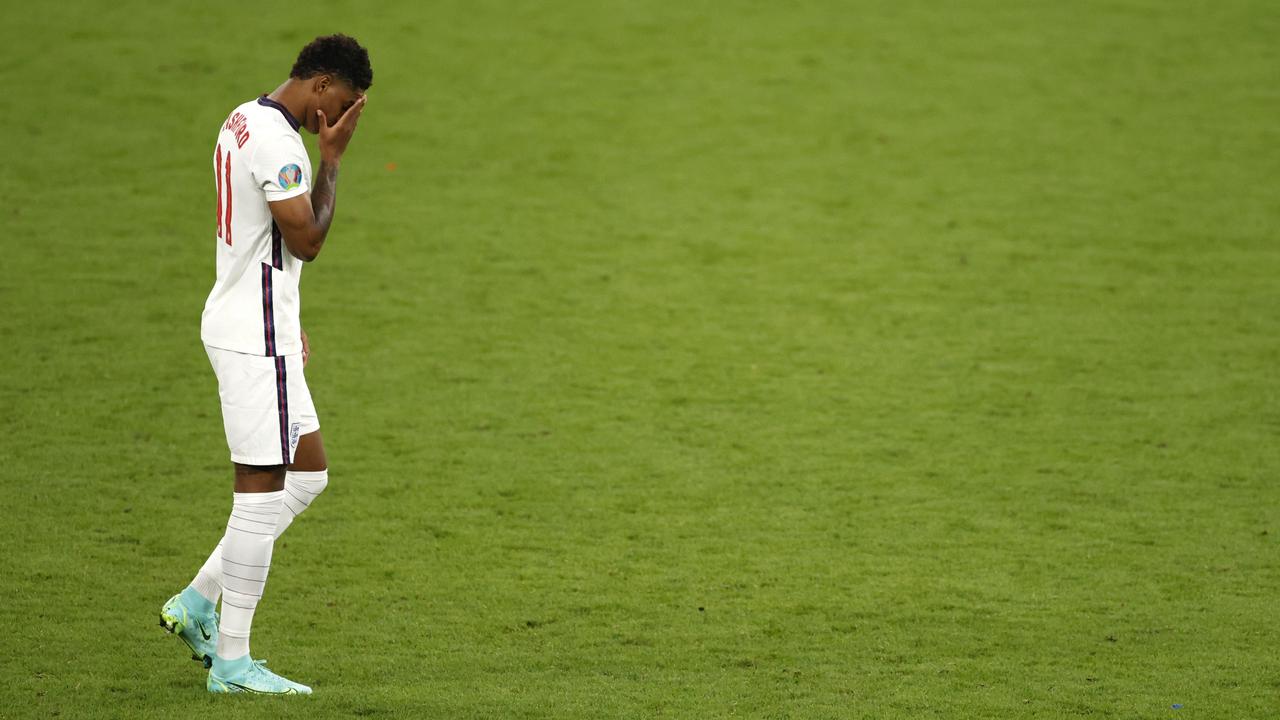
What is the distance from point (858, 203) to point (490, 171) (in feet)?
7.38

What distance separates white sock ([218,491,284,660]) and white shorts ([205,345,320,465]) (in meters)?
0.11

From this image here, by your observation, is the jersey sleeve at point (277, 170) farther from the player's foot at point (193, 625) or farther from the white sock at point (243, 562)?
the player's foot at point (193, 625)

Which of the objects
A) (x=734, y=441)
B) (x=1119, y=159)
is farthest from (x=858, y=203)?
(x=734, y=441)

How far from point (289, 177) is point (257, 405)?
510 mm

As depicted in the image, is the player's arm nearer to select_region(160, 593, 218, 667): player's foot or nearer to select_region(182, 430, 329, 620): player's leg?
select_region(182, 430, 329, 620): player's leg

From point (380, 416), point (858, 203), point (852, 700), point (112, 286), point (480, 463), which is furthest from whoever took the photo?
point (858, 203)

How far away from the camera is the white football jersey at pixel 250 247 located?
2867 millimetres

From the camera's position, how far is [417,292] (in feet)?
21.9

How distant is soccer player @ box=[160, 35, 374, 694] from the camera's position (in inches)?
113

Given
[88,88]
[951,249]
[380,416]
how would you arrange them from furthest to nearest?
[88,88]
[951,249]
[380,416]

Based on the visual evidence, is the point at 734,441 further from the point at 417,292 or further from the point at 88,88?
the point at 88,88

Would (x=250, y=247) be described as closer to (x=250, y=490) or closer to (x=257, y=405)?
(x=257, y=405)

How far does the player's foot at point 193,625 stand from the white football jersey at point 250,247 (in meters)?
0.62

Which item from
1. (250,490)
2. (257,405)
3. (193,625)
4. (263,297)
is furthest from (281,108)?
(193,625)
